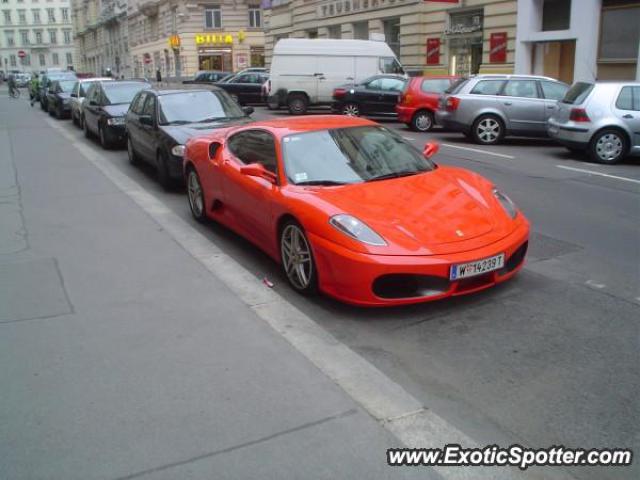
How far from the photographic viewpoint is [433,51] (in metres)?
27.6

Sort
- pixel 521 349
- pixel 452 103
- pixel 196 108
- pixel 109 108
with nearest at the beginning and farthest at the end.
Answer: pixel 521 349 → pixel 196 108 → pixel 109 108 → pixel 452 103

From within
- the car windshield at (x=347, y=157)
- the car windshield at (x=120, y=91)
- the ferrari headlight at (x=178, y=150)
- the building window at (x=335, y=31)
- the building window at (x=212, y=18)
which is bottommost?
the ferrari headlight at (x=178, y=150)

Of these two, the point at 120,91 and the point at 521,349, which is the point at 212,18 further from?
the point at 521,349

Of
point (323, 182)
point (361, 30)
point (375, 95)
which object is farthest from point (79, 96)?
point (323, 182)

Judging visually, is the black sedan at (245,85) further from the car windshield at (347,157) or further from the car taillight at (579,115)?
the car windshield at (347,157)

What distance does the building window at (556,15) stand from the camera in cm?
2191

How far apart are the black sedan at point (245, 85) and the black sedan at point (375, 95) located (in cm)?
873

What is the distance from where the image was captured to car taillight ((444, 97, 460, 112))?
50.8ft

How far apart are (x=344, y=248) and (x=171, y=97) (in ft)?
23.0

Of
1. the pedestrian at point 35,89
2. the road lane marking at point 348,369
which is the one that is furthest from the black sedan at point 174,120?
the pedestrian at point 35,89

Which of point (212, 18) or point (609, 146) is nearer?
point (609, 146)

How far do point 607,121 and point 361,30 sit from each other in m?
22.3

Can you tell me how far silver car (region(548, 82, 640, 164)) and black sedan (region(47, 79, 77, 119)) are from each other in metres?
18.0

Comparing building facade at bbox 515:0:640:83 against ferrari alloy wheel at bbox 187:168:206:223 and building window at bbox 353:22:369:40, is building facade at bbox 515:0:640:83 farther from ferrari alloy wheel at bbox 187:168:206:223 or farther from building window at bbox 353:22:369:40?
ferrari alloy wheel at bbox 187:168:206:223
